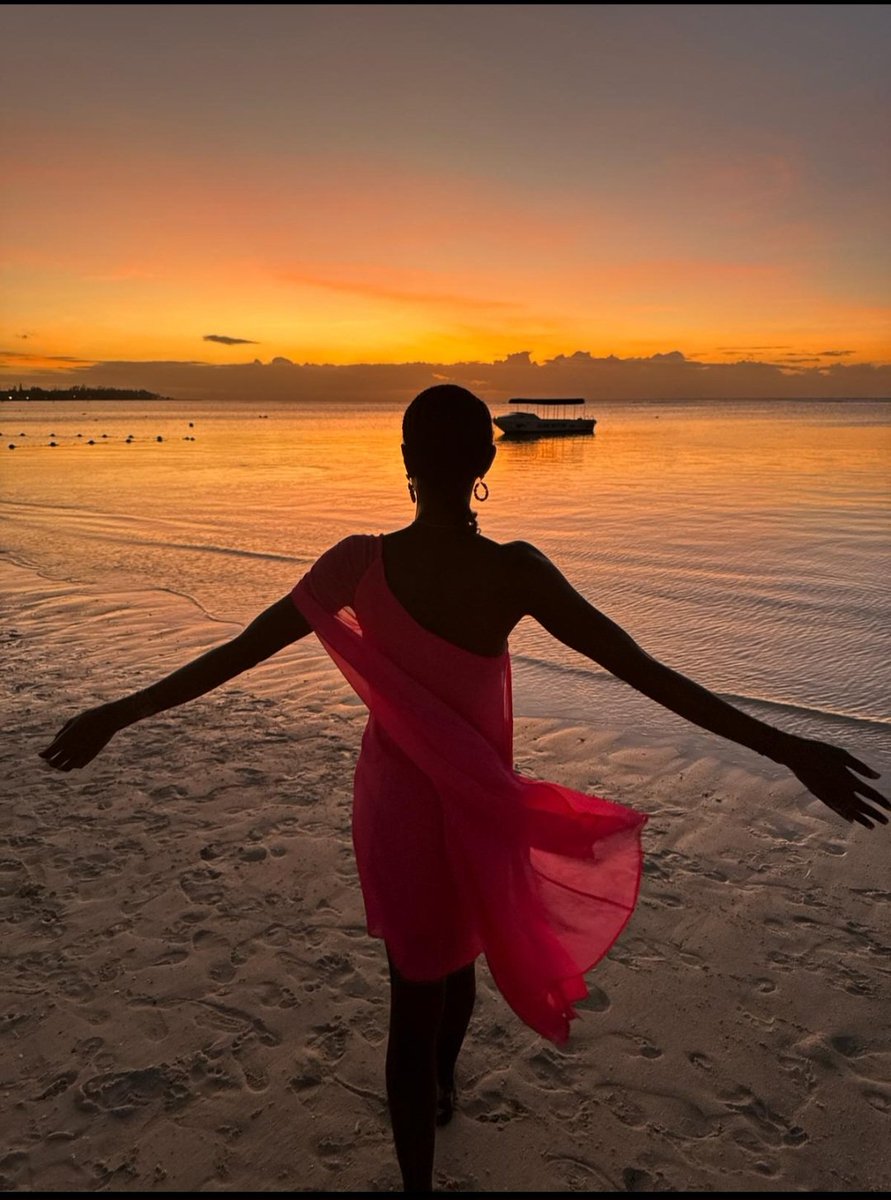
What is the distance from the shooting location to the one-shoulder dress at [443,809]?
2139 mm

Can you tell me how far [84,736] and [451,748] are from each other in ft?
3.86

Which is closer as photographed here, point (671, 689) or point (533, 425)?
point (671, 689)

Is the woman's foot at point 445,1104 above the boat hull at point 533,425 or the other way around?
the other way around

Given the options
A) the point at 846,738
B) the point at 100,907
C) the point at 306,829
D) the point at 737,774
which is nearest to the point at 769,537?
the point at 846,738

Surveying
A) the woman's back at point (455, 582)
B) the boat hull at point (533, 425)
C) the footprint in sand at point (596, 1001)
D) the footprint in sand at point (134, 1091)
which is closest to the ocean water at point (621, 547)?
the footprint in sand at point (596, 1001)

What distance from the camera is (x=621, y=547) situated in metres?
17.0

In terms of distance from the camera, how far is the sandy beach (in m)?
2.92

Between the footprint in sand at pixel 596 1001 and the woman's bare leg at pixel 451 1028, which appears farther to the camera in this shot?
the footprint in sand at pixel 596 1001

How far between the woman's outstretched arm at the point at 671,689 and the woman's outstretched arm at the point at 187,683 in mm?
688

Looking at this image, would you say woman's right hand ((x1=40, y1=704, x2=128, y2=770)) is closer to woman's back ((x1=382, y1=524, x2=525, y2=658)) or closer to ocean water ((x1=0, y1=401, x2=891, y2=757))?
woman's back ((x1=382, y1=524, x2=525, y2=658))

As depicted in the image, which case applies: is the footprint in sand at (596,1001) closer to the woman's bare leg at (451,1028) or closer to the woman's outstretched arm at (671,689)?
the woman's bare leg at (451,1028)

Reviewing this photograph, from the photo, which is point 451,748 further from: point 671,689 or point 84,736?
point 84,736

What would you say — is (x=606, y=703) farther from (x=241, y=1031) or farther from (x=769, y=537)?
(x=769, y=537)

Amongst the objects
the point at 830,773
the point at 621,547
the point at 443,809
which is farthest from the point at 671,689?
the point at 621,547
